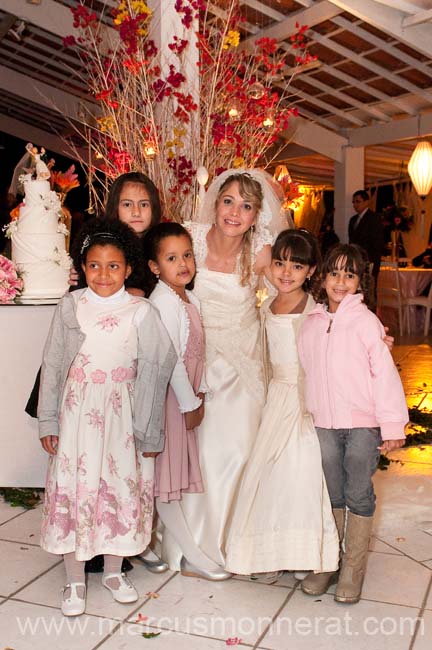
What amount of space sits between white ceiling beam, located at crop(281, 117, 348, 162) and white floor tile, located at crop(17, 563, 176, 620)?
788cm

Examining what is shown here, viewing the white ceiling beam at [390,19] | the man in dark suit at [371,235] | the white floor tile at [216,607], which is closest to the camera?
the white floor tile at [216,607]

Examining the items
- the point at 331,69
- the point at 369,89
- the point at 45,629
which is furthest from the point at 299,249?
the point at 369,89

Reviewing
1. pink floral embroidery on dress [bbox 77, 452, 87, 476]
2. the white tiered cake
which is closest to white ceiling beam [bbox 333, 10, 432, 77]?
the white tiered cake

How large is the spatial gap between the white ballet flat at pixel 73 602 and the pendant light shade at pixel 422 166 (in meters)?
7.30

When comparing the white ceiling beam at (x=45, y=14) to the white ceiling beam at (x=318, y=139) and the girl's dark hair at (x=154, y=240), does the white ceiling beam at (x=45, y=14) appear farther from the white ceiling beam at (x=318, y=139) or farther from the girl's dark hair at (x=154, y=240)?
the girl's dark hair at (x=154, y=240)

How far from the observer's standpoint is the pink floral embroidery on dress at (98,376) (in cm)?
267

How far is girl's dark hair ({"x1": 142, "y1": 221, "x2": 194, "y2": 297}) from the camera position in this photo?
2.88 meters

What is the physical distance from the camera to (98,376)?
267 cm

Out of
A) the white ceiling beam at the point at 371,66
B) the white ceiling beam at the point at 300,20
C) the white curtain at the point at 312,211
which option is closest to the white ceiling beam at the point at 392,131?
the white ceiling beam at the point at 371,66

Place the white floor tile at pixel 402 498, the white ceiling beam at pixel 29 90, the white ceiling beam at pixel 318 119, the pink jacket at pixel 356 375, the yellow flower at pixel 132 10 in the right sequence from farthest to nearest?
the white ceiling beam at pixel 29 90 → the white ceiling beam at pixel 318 119 → the yellow flower at pixel 132 10 → the white floor tile at pixel 402 498 → the pink jacket at pixel 356 375

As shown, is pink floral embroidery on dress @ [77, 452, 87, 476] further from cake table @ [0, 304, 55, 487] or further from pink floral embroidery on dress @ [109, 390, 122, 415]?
cake table @ [0, 304, 55, 487]

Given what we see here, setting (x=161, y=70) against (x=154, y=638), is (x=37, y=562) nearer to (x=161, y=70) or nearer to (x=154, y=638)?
(x=154, y=638)

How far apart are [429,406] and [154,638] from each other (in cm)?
366

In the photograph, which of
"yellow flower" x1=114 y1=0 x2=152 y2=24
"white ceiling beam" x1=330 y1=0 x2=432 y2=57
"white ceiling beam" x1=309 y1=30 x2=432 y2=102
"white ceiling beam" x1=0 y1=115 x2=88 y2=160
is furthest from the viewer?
"white ceiling beam" x1=0 y1=115 x2=88 y2=160
